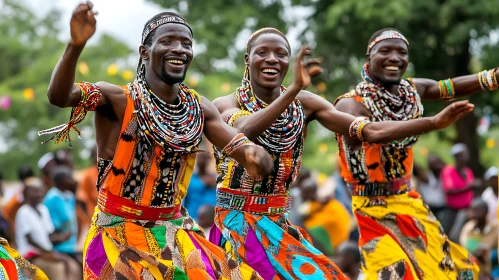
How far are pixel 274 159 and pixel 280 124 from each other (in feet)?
0.81

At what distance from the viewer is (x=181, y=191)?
5820 millimetres

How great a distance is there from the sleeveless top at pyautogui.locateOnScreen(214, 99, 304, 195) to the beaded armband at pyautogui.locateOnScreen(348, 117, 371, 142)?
0.38 meters

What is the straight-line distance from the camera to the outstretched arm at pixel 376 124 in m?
6.20

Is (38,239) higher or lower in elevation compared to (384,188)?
lower

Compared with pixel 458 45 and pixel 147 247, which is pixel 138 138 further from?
pixel 458 45

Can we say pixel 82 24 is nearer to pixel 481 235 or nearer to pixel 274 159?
pixel 274 159

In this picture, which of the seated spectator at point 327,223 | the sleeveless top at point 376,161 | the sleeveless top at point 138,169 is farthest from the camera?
the seated spectator at point 327,223

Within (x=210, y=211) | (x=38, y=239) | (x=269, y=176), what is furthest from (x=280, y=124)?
(x=38, y=239)

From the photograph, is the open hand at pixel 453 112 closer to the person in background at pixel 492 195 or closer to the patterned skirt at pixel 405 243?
the patterned skirt at pixel 405 243

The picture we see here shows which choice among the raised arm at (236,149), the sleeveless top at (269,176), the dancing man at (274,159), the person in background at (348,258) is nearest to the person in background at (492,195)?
the person in background at (348,258)

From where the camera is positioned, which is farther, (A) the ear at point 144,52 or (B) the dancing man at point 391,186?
(B) the dancing man at point 391,186

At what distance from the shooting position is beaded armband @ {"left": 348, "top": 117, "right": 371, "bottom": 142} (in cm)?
670

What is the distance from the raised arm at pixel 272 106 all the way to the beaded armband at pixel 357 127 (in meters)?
0.85

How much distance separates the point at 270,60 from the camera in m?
6.60
